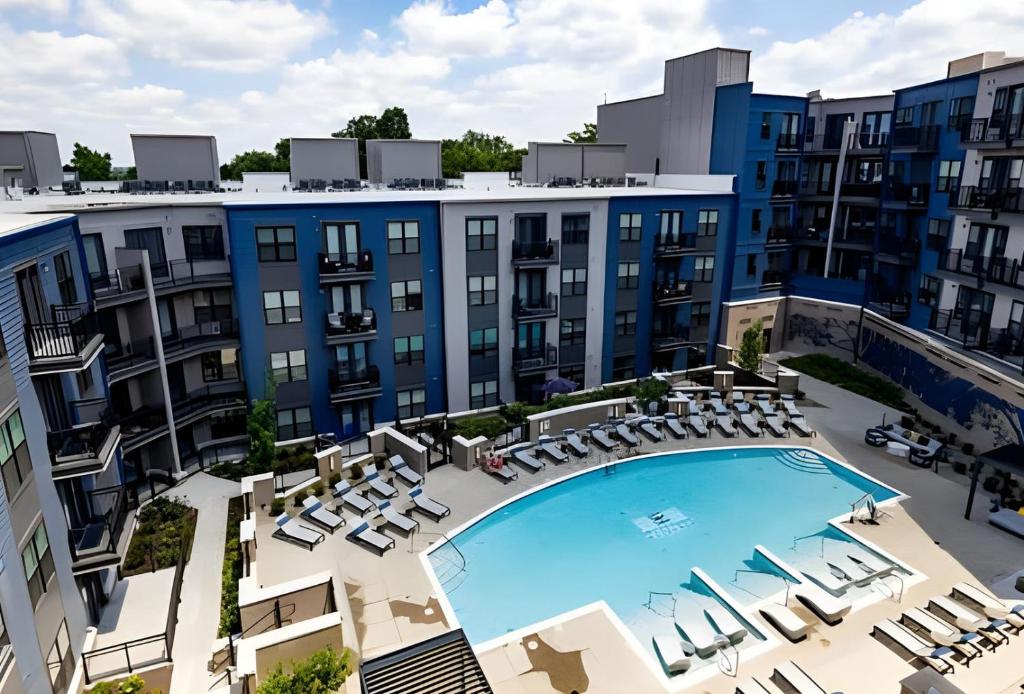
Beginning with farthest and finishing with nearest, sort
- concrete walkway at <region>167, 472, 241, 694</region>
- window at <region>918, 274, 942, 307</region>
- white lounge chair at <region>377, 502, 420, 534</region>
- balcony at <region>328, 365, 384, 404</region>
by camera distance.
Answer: window at <region>918, 274, 942, 307</region> < balcony at <region>328, 365, 384, 404</region> < white lounge chair at <region>377, 502, 420, 534</region> < concrete walkway at <region>167, 472, 241, 694</region>

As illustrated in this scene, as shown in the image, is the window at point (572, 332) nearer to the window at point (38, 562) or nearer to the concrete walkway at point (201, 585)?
the concrete walkway at point (201, 585)

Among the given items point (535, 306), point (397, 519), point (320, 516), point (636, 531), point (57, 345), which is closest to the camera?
point (57, 345)

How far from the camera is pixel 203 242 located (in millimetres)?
26984

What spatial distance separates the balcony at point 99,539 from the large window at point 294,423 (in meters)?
10.7

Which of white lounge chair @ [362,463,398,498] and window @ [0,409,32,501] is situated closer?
window @ [0,409,32,501]

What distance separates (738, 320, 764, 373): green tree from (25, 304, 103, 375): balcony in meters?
31.9

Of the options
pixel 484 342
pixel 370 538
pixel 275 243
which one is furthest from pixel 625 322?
pixel 370 538

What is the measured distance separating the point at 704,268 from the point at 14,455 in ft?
111

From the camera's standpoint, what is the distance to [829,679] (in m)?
15.5

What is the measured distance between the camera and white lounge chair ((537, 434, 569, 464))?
1096 inches

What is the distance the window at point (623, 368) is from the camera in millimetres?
36625

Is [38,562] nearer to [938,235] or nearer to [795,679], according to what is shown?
[795,679]

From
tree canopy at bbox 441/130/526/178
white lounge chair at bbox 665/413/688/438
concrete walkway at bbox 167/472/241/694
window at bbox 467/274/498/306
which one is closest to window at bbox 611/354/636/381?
white lounge chair at bbox 665/413/688/438

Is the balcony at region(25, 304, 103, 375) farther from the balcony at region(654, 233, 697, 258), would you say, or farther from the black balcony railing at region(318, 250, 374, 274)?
the balcony at region(654, 233, 697, 258)
